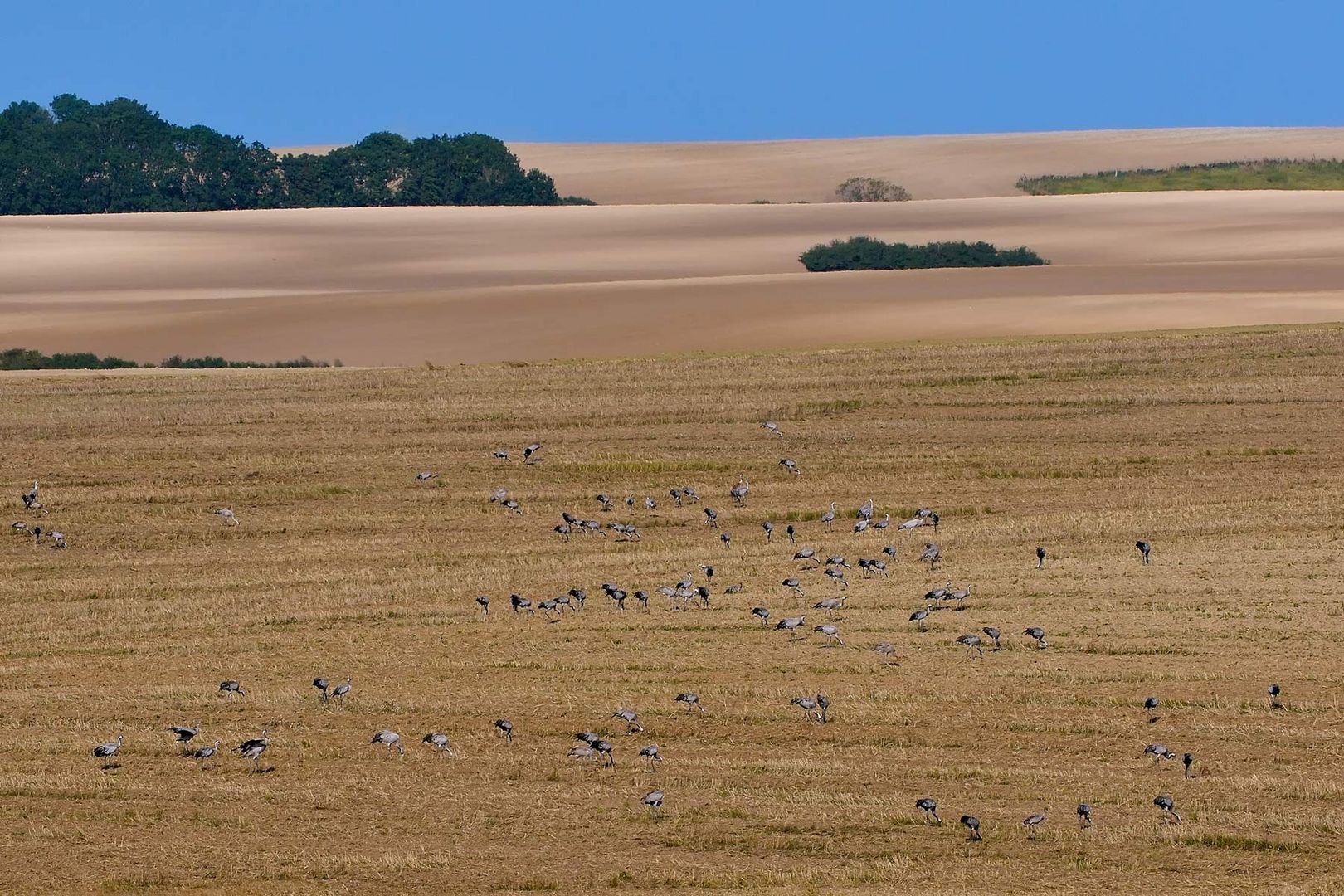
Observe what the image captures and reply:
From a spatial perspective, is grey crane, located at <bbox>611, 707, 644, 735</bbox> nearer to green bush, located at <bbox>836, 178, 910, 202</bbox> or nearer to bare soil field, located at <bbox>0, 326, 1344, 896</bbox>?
bare soil field, located at <bbox>0, 326, 1344, 896</bbox>

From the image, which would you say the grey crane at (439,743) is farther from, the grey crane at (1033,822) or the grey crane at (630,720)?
the grey crane at (1033,822)

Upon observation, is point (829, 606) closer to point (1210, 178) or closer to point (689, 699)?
point (689, 699)

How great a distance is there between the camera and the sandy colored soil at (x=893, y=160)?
504ft

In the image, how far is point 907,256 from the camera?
8769 cm

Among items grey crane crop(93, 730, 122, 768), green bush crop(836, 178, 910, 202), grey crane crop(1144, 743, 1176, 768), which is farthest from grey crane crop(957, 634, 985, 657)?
green bush crop(836, 178, 910, 202)

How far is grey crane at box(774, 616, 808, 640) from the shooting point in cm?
2367

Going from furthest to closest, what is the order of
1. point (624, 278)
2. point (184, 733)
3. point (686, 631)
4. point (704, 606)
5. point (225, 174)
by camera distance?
point (225, 174) → point (624, 278) → point (704, 606) → point (686, 631) → point (184, 733)

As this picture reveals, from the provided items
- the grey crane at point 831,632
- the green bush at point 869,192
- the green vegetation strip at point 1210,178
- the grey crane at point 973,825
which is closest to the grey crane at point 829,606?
the grey crane at point 831,632

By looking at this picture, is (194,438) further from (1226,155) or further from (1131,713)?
(1226,155)

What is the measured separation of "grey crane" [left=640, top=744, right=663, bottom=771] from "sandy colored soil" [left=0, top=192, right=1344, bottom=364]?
39.1 metres

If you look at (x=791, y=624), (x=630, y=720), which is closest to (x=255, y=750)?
(x=630, y=720)

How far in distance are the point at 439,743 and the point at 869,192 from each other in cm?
13476

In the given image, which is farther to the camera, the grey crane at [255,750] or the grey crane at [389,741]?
the grey crane at [389,741]

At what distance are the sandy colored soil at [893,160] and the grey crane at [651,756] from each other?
13325 cm
